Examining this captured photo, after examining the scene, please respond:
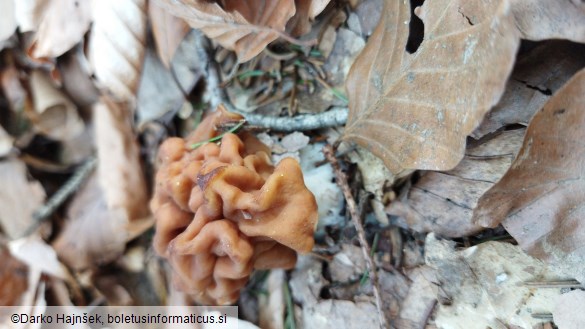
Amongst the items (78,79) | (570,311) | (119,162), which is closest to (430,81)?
(570,311)

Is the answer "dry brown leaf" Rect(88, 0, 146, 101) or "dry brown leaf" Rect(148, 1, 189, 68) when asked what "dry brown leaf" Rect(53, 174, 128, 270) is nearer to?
A: "dry brown leaf" Rect(88, 0, 146, 101)

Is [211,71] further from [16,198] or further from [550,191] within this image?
[550,191]

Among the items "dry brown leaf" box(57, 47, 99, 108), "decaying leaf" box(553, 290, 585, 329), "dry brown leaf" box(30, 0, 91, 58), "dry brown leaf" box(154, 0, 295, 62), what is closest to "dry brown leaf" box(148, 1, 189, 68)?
"dry brown leaf" box(154, 0, 295, 62)

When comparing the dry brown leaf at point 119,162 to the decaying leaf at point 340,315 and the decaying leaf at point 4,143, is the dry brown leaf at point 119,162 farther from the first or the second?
the decaying leaf at point 340,315

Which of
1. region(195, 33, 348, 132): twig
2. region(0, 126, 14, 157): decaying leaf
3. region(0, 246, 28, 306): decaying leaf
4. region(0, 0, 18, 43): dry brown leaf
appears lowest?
region(0, 246, 28, 306): decaying leaf

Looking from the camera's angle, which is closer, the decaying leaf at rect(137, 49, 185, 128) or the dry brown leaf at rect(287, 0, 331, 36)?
the dry brown leaf at rect(287, 0, 331, 36)
